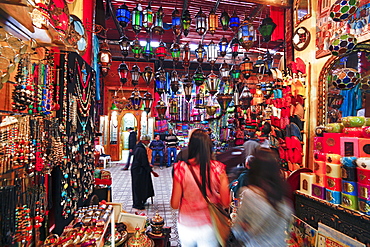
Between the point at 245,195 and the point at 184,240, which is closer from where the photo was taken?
the point at 245,195

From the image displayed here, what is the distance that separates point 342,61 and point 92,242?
3.34 metres

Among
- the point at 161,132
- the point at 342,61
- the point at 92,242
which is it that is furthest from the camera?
the point at 161,132

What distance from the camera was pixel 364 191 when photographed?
5.00ft

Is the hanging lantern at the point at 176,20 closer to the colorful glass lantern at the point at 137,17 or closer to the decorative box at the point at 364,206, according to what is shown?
the colorful glass lantern at the point at 137,17

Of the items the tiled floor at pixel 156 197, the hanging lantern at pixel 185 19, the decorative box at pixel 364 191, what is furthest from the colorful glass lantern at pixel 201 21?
the tiled floor at pixel 156 197

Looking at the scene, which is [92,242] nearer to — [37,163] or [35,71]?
[37,163]

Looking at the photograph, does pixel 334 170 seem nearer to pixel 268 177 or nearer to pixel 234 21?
pixel 268 177


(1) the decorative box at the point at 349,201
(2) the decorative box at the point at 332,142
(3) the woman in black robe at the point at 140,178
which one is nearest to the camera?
(1) the decorative box at the point at 349,201

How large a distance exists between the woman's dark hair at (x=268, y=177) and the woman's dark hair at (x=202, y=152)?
1.26 ft

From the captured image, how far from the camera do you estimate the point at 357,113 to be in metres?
2.81

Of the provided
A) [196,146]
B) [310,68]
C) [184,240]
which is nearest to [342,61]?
[310,68]

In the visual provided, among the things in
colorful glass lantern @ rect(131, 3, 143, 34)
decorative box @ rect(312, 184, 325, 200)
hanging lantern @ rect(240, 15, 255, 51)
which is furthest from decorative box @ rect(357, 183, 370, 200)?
colorful glass lantern @ rect(131, 3, 143, 34)

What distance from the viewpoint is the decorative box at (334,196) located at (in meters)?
1.74

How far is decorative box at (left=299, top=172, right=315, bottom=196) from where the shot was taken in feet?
6.78
